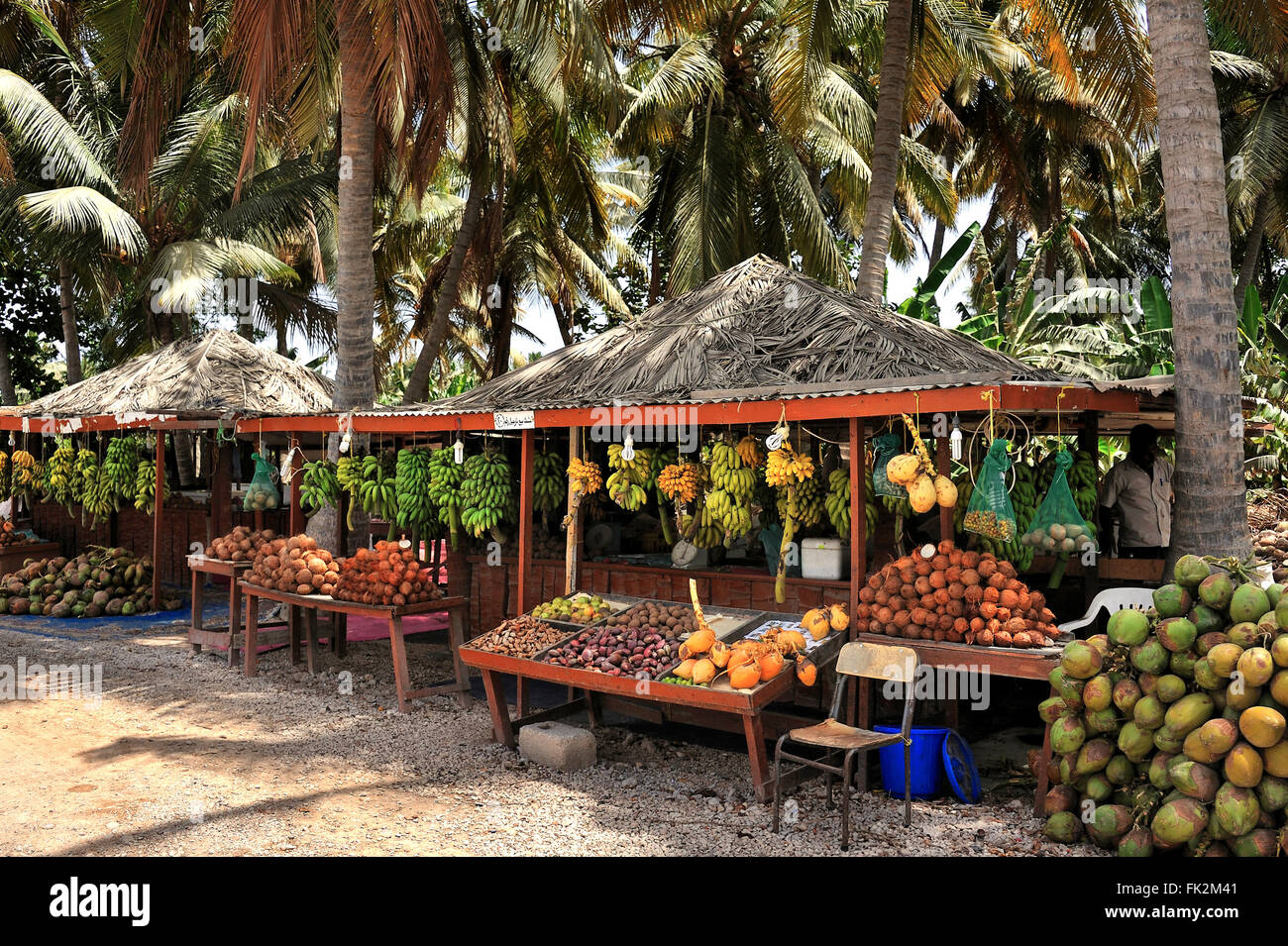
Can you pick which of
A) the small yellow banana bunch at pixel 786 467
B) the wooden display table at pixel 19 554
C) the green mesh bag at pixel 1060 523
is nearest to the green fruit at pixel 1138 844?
the green mesh bag at pixel 1060 523

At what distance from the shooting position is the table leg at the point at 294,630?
9883mm

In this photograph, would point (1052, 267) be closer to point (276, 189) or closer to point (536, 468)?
point (276, 189)

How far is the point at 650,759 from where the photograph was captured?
7098 mm

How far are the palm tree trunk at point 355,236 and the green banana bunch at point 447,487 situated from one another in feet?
7.23

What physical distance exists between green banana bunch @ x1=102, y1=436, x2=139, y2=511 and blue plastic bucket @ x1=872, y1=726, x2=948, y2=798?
38.0 feet

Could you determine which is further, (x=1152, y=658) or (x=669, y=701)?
(x=669, y=701)

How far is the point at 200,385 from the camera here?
517 inches

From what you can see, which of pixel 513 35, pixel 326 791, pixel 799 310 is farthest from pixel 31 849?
pixel 513 35

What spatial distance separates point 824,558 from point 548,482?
114 inches

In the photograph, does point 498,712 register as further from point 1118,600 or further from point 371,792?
point 1118,600

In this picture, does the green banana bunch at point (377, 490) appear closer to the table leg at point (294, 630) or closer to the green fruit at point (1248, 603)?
the table leg at point (294, 630)

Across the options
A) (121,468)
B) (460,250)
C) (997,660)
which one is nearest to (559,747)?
(997,660)

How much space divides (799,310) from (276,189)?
37.8ft

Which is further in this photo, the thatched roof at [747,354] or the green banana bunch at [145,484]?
the green banana bunch at [145,484]
